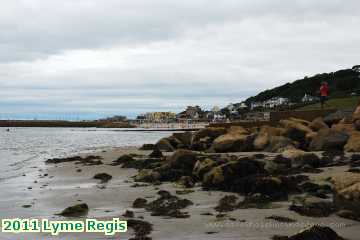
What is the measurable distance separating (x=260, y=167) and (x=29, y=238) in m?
6.00

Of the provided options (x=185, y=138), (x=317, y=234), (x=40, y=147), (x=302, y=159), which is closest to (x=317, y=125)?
(x=185, y=138)

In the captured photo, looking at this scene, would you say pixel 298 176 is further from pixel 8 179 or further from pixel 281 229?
pixel 8 179

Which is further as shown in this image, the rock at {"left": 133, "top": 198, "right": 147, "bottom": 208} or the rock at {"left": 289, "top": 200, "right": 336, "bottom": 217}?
the rock at {"left": 133, "top": 198, "right": 147, "bottom": 208}

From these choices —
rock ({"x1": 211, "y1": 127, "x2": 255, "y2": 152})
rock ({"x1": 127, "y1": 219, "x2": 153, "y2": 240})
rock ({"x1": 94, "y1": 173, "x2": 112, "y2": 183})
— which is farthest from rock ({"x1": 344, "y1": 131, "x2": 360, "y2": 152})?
rock ({"x1": 127, "y1": 219, "x2": 153, "y2": 240})

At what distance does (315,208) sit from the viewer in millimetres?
8891

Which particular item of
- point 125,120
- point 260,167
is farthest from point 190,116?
point 260,167

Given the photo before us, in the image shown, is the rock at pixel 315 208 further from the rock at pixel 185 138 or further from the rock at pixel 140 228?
the rock at pixel 185 138

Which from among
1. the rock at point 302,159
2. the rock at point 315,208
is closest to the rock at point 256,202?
the rock at point 315,208

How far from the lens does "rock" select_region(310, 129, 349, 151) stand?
17734 millimetres

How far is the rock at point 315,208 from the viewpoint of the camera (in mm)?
8641

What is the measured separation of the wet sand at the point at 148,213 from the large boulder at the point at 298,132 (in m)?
6.69

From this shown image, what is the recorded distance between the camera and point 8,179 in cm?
1744

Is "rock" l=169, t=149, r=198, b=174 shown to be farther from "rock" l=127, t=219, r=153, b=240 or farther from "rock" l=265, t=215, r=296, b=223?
"rock" l=265, t=215, r=296, b=223

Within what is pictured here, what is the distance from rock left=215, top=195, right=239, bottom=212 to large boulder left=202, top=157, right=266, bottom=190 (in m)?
0.87
